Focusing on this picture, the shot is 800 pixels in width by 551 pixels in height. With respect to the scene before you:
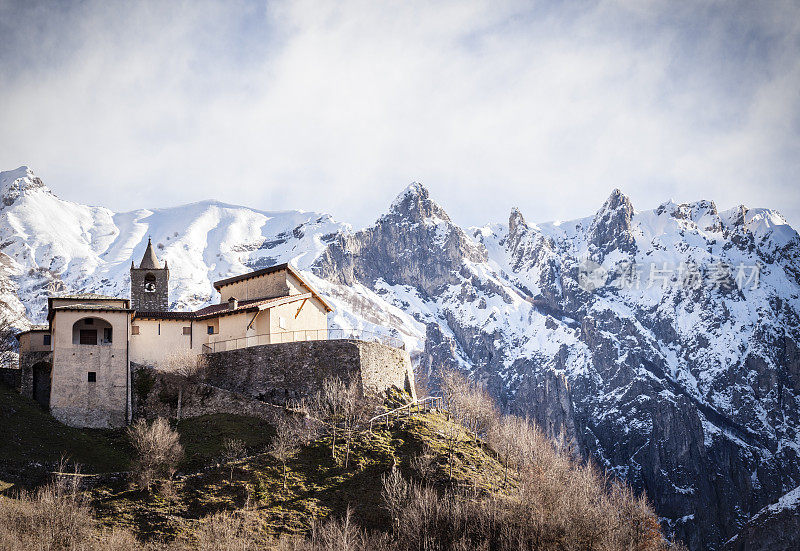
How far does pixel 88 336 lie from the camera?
7306 centimetres

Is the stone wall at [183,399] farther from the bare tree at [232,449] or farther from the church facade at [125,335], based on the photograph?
the bare tree at [232,449]

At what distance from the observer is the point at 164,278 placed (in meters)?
88.4

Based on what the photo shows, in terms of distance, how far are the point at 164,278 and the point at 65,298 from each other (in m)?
14.5

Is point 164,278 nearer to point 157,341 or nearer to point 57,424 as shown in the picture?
point 157,341

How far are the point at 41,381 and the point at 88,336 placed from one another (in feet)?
19.3

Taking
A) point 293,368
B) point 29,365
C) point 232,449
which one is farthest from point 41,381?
point 293,368

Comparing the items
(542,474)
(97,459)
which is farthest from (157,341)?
(542,474)

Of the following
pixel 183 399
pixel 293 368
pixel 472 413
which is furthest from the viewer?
pixel 472 413

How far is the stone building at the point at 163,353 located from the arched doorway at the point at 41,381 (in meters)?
0.09

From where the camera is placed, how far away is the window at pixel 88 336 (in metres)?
72.8

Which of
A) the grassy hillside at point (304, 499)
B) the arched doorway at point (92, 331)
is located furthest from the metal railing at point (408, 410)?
the arched doorway at point (92, 331)

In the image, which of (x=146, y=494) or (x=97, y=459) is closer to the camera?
(x=146, y=494)

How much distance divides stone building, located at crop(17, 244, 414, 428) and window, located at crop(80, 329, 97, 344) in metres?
0.09

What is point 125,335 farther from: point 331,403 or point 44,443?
point 331,403
